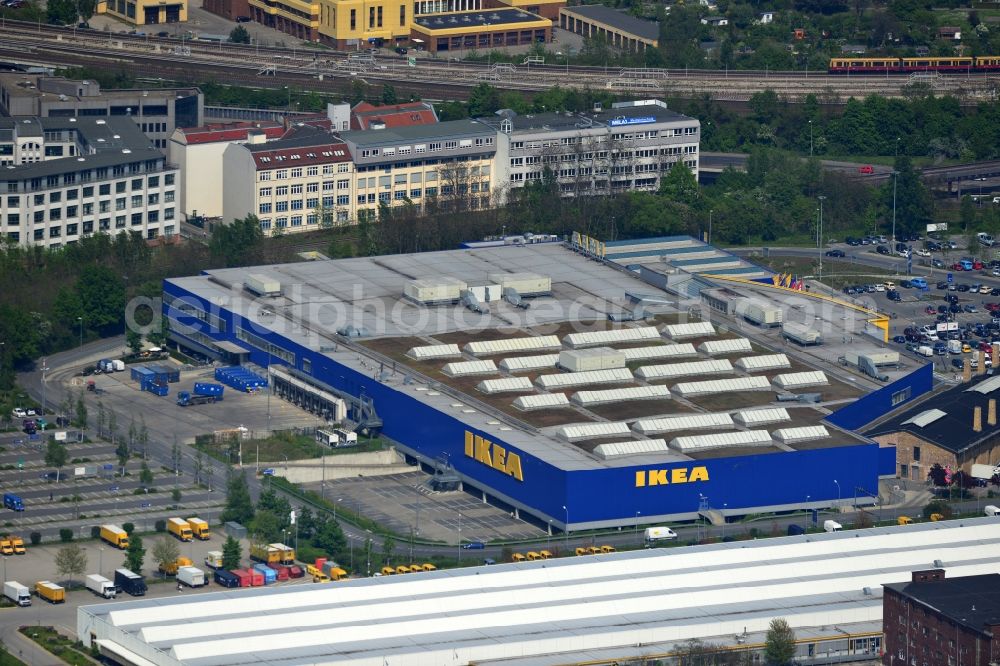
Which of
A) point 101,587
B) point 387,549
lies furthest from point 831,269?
point 101,587

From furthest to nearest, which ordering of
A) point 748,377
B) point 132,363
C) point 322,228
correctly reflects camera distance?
point 322,228 → point 132,363 → point 748,377

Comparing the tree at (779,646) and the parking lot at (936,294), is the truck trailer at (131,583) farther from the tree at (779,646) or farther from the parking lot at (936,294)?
the parking lot at (936,294)

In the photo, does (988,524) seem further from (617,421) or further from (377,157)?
(377,157)

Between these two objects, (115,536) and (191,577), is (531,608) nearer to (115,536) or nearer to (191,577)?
(191,577)

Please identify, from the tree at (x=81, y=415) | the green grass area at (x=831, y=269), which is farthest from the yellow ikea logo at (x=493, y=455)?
the green grass area at (x=831, y=269)

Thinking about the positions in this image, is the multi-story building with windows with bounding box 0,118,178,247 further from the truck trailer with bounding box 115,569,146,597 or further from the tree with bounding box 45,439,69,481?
the truck trailer with bounding box 115,569,146,597

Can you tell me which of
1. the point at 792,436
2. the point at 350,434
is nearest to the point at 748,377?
the point at 792,436
